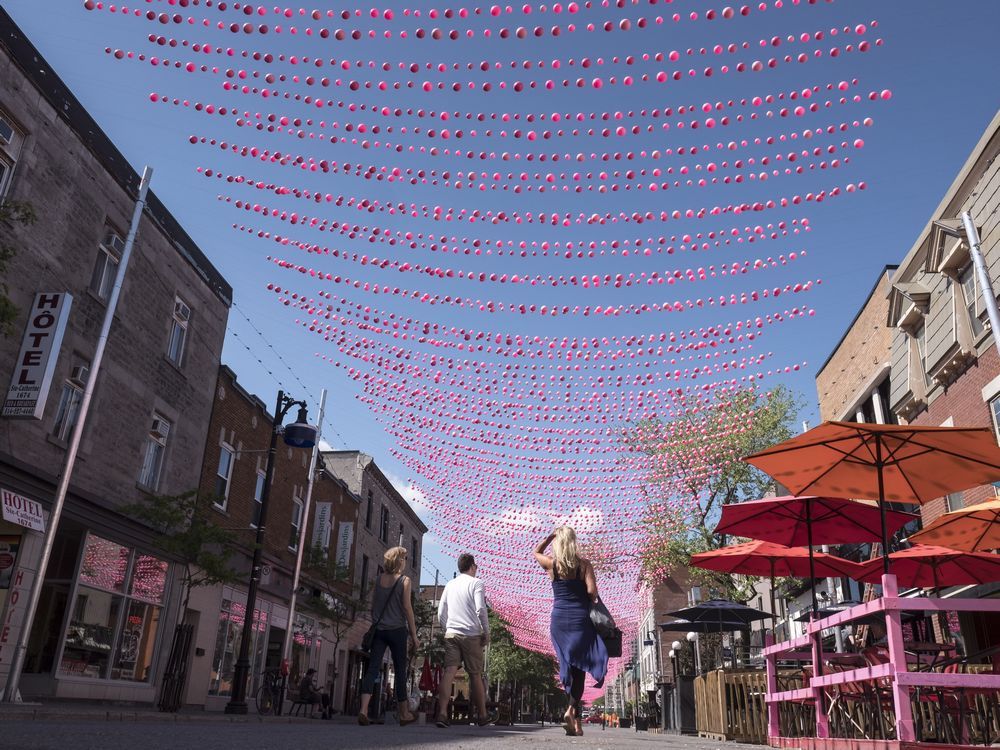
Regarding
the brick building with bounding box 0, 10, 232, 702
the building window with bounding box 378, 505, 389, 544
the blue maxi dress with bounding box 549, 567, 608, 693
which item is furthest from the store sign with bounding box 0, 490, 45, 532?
the building window with bounding box 378, 505, 389, 544

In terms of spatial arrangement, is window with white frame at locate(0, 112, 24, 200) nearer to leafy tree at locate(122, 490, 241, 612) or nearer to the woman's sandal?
leafy tree at locate(122, 490, 241, 612)

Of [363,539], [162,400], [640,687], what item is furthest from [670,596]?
[162,400]

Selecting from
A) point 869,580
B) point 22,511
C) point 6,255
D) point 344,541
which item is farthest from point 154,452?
point 344,541

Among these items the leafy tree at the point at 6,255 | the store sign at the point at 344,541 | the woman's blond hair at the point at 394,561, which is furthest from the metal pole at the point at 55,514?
the store sign at the point at 344,541

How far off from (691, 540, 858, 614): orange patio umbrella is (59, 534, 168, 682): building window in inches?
448

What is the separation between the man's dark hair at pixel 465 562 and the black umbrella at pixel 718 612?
8.06 meters

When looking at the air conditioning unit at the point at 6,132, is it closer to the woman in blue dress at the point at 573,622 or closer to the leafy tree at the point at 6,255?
the leafy tree at the point at 6,255

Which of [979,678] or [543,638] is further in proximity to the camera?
[543,638]

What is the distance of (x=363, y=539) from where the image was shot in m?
34.5

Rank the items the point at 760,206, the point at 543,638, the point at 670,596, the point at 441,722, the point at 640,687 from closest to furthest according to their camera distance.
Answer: the point at 441,722 < the point at 760,206 < the point at 543,638 < the point at 670,596 < the point at 640,687

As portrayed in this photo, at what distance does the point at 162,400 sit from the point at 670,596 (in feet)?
210

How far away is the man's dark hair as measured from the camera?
8153mm

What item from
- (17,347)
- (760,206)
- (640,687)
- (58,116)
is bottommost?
(640,687)

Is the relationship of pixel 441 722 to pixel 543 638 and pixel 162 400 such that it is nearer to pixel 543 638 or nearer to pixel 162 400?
pixel 162 400
